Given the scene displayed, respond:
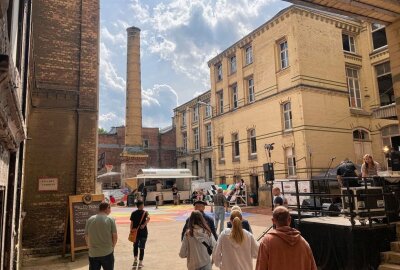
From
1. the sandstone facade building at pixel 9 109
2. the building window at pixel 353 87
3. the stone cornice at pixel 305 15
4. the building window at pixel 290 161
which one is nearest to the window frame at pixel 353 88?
the building window at pixel 353 87

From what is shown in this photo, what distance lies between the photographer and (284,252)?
357cm

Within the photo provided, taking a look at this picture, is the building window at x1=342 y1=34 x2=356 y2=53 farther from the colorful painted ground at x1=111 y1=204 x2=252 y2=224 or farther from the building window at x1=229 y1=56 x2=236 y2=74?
the colorful painted ground at x1=111 y1=204 x2=252 y2=224

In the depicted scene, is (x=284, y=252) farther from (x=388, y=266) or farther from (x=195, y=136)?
(x=195, y=136)

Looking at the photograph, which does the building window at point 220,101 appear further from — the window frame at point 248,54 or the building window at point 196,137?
the building window at point 196,137

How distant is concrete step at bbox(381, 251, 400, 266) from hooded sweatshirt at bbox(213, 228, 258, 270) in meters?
3.83

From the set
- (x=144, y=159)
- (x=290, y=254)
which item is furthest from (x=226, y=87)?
(x=290, y=254)

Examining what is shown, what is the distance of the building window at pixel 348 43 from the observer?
26266 millimetres

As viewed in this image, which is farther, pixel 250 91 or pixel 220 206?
pixel 250 91

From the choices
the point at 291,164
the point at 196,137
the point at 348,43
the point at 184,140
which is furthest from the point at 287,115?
the point at 184,140

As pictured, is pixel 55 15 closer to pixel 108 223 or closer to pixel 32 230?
pixel 32 230

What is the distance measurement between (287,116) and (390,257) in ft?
59.4

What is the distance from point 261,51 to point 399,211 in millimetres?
21450

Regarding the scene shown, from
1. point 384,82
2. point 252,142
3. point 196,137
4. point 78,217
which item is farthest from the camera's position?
point 196,137

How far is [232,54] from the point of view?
1232 inches
